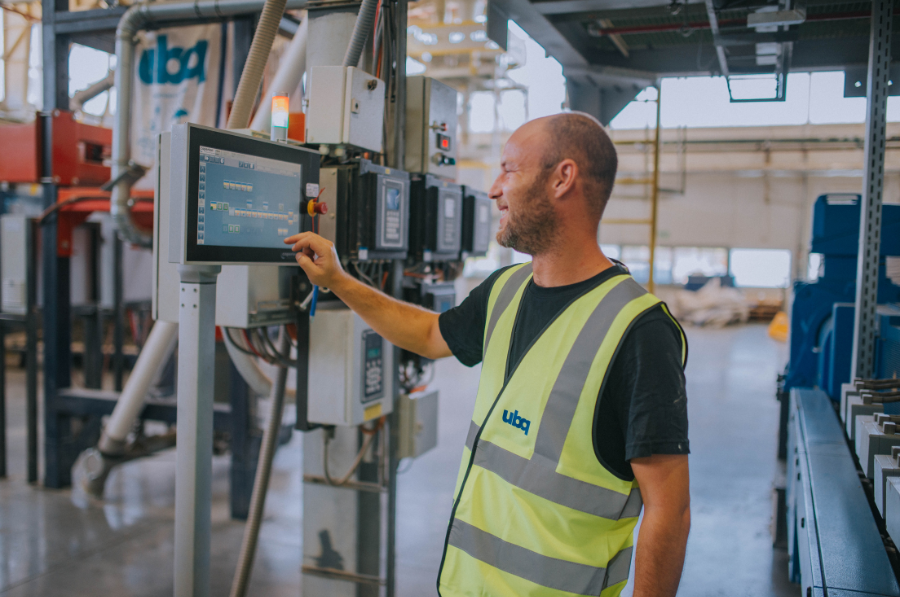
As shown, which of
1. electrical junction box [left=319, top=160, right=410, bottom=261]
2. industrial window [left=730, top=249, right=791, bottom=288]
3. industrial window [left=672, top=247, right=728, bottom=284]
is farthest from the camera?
industrial window [left=672, top=247, right=728, bottom=284]

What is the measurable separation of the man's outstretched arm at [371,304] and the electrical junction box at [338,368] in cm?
66

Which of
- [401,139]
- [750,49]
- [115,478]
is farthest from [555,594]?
[115,478]

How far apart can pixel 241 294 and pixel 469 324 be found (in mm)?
1030

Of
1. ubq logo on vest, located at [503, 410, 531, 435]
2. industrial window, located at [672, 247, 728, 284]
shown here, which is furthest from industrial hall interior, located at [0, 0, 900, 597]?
industrial window, located at [672, 247, 728, 284]

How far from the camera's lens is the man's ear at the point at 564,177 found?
1.37 metres

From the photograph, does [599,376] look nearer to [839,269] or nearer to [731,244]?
[839,269]

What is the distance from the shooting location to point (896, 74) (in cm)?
283

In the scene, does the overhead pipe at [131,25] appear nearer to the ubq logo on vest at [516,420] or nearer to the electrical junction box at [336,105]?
the electrical junction box at [336,105]

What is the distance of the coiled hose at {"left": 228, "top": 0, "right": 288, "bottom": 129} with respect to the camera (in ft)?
7.45

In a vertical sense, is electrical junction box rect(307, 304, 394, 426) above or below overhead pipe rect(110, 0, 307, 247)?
below

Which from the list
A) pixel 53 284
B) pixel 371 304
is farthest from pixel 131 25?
pixel 371 304

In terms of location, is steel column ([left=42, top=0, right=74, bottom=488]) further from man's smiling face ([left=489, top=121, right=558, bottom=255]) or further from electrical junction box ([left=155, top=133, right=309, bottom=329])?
man's smiling face ([left=489, top=121, right=558, bottom=255])

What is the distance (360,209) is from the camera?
8.18 ft

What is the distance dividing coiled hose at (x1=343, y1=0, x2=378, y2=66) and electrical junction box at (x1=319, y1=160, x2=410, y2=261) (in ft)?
1.21
